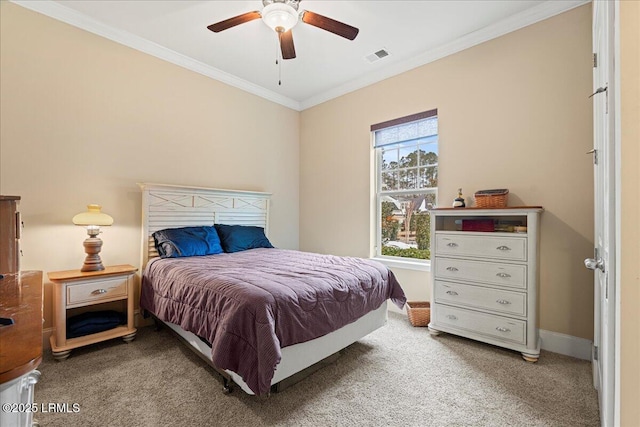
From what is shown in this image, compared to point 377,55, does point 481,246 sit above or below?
below

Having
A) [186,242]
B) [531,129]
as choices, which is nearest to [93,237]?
[186,242]

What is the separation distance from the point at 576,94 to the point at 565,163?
1.87 ft

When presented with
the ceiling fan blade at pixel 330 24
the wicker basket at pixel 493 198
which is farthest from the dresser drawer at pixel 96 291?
the wicker basket at pixel 493 198

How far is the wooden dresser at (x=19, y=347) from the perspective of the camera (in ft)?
1.93

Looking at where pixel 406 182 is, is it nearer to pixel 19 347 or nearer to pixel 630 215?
pixel 630 215

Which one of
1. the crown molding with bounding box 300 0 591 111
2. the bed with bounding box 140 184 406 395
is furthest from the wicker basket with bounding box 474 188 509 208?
the crown molding with bounding box 300 0 591 111

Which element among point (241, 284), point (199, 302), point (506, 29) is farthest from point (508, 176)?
point (199, 302)

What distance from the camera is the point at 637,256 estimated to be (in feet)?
2.35

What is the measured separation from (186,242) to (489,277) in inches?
116

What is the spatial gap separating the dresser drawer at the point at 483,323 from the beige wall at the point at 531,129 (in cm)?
43

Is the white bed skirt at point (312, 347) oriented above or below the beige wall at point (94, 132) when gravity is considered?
below

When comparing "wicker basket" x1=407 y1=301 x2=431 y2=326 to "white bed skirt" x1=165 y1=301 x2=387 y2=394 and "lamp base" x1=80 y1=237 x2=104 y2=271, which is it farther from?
"lamp base" x1=80 y1=237 x2=104 y2=271

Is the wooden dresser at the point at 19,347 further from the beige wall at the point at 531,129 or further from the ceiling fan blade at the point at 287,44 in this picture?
the beige wall at the point at 531,129

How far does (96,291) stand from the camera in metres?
2.45
